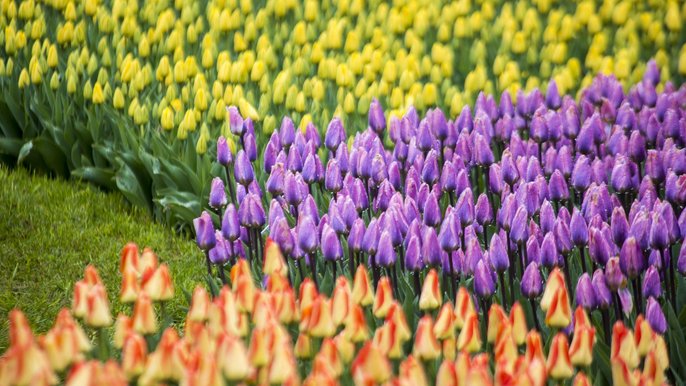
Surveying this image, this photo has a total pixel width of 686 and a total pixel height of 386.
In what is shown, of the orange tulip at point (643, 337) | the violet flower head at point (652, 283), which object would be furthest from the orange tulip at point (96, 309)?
the violet flower head at point (652, 283)

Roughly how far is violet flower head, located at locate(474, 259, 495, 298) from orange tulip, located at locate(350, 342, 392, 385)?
967 mm

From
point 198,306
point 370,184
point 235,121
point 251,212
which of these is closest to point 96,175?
point 235,121

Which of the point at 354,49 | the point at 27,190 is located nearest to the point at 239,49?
the point at 354,49

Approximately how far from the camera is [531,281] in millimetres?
3256

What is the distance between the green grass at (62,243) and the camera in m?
4.64

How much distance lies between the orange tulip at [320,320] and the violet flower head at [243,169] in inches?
63.9

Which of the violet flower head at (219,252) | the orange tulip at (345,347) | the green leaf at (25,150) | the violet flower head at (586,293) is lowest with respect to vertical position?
the green leaf at (25,150)

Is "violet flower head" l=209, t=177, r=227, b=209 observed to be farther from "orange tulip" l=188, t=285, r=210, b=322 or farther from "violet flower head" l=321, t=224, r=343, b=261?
"orange tulip" l=188, t=285, r=210, b=322

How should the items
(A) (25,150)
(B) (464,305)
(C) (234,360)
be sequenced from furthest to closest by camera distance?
1. (A) (25,150)
2. (B) (464,305)
3. (C) (234,360)

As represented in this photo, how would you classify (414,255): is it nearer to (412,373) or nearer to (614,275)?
(614,275)

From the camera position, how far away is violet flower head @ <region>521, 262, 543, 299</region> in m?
3.24

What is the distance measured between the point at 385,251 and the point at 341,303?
29.8 inches

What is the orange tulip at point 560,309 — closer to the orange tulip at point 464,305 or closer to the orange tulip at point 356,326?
Result: the orange tulip at point 464,305

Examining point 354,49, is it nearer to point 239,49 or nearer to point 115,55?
point 239,49
